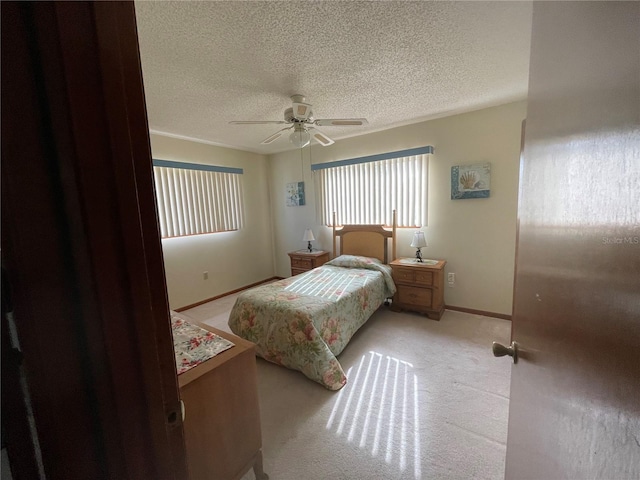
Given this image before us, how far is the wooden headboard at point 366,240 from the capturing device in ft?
11.4

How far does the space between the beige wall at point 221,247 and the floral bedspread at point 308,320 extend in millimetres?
1438

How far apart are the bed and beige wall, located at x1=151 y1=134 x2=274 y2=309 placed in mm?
1468

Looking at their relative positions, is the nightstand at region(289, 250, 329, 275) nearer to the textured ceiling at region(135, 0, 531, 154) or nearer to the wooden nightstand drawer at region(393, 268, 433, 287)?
the wooden nightstand drawer at region(393, 268, 433, 287)

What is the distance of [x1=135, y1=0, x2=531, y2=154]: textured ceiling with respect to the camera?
1336mm

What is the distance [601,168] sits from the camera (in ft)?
1.30

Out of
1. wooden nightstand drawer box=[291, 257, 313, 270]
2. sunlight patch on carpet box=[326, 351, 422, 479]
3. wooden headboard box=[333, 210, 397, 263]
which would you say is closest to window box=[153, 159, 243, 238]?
wooden nightstand drawer box=[291, 257, 313, 270]

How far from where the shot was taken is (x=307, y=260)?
4.01 m

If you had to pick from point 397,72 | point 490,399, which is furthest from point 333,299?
point 397,72

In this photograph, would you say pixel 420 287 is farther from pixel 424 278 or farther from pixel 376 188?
pixel 376 188

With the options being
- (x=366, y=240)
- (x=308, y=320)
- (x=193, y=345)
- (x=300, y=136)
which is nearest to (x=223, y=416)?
(x=193, y=345)

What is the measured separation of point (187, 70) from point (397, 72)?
1.53 m

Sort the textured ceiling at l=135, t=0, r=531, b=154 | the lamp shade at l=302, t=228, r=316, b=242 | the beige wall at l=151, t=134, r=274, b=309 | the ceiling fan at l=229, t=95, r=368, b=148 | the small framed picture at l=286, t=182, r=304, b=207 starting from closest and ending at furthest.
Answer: the textured ceiling at l=135, t=0, r=531, b=154 < the ceiling fan at l=229, t=95, r=368, b=148 < the beige wall at l=151, t=134, r=274, b=309 < the lamp shade at l=302, t=228, r=316, b=242 < the small framed picture at l=286, t=182, r=304, b=207

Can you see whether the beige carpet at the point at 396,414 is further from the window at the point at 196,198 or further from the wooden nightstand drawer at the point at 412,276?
the window at the point at 196,198

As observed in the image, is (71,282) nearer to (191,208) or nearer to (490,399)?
(490,399)
